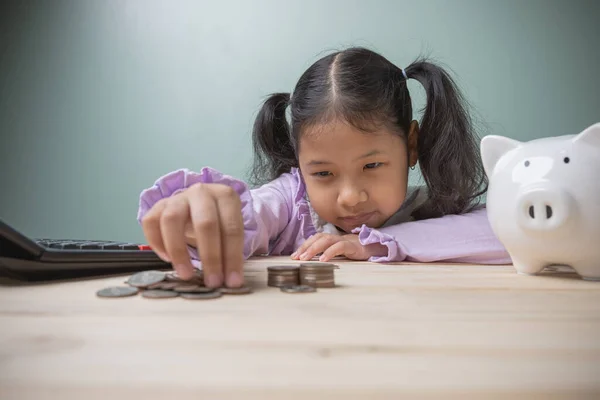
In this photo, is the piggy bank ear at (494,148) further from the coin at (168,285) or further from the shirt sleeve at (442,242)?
the coin at (168,285)

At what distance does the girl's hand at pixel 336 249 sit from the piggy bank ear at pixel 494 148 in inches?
11.5

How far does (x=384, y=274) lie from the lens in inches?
24.5

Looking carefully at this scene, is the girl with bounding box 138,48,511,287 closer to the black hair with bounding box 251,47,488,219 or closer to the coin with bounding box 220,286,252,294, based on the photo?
the black hair with bounding box 251,47,488,219

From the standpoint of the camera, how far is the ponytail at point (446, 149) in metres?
1.17

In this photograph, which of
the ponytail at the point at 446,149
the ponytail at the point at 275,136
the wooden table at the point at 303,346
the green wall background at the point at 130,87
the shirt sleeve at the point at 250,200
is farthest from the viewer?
the green wall background at the point at 130,87

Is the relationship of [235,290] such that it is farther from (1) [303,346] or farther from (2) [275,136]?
(2) [275,136]

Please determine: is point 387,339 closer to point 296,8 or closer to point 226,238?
point 226,238

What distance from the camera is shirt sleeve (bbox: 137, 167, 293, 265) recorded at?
2.43ft

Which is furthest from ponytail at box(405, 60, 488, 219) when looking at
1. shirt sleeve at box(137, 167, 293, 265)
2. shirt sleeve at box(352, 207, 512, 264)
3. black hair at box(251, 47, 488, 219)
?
shirt sleeve at box(137, 167, 293, 265)

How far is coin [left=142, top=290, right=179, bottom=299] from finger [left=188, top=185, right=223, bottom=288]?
0.16ft

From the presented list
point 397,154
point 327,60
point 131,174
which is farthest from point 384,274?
point 131,174

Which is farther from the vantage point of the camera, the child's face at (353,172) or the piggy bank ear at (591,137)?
the child's face at (353,172)

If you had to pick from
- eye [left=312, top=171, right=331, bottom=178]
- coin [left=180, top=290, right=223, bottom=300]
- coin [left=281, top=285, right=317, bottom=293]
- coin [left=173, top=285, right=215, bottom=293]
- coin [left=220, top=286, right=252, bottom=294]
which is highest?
eye [left=312, top=171, right=331, bottom=178]

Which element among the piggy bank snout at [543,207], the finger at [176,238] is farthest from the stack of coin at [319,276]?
the piggy bank snout at [543,207]
